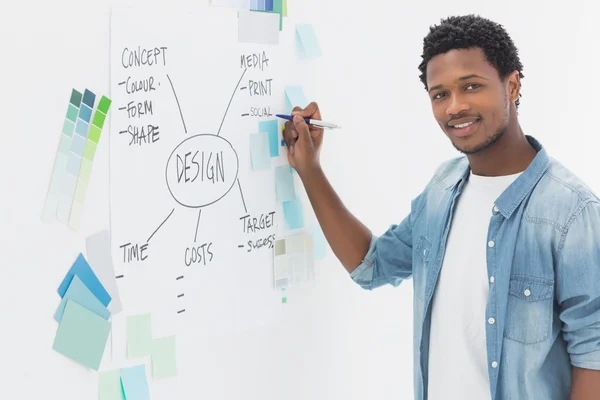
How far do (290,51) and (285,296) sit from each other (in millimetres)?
420

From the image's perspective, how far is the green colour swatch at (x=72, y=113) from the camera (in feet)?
2.82

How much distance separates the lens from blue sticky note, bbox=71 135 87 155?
2.85ft

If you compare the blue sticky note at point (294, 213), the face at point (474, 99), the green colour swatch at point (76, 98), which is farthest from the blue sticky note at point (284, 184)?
the green colour swatch at point (76, 98)

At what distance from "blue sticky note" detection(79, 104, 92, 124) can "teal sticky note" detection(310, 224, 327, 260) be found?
0.50m

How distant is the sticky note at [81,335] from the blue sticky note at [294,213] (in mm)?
386

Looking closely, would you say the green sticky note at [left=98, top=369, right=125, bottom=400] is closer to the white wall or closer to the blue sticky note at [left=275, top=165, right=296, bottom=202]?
the white wall

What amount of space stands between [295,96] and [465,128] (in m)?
0.30

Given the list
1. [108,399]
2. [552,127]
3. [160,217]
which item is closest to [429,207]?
[160,217]

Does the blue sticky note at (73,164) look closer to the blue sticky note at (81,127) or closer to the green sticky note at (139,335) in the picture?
the blue sticky note at (81,127)

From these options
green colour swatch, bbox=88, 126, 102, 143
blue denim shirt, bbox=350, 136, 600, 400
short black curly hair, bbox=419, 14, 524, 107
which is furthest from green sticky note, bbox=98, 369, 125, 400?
short black curly hair, bbox=419, 14, 524, 107

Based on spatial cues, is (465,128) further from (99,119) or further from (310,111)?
(99,119)

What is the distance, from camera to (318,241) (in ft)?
4.18

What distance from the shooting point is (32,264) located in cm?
84

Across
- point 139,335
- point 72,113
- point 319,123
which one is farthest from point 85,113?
point 319,123
